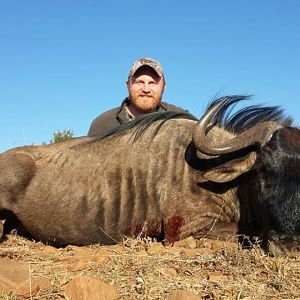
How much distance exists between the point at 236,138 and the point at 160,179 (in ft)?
2.28

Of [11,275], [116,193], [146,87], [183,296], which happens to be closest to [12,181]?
[116,193]

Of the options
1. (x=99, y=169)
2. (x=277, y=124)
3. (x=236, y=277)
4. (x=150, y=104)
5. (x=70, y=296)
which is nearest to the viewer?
(x=70, y=296)

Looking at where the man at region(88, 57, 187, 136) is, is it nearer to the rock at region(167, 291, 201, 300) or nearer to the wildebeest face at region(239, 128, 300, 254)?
the wildebeest face at region(239, 128, 300, 254)

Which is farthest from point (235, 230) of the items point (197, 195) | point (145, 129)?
point (145, 129)

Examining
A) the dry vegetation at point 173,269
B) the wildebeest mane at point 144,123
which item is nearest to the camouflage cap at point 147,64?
the wildebeest mane at point 144,123

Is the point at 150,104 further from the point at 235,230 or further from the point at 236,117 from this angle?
the point at 235,230

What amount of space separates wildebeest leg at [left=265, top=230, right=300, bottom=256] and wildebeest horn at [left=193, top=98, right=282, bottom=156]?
74cm

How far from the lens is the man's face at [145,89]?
6.32 m

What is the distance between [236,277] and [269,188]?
3.75 feet

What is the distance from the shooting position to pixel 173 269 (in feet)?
10.0

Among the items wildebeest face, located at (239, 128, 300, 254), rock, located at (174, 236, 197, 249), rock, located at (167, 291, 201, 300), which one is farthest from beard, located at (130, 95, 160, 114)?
rock, located at (167, 291, 201, 300)

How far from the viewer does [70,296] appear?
251cm

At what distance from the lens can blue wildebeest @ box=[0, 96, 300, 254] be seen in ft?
13.3

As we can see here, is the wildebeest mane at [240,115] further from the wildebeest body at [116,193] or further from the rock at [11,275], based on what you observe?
the rock at [11,275]
